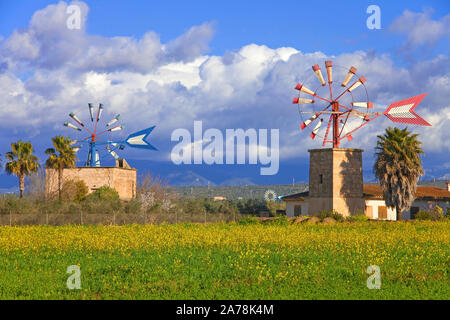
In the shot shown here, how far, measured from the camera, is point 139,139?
63344mm

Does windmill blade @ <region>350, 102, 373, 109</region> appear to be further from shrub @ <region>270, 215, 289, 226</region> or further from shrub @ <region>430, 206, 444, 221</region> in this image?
shrub @ <region>270, 215, 289, 226</region>

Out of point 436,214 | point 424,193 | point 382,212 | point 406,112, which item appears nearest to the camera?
point 406,112

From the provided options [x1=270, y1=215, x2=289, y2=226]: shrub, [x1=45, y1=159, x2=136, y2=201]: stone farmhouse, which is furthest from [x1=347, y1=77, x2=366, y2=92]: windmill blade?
[x1=45, y1=159, x2=136, y2=201]: stone farmhouse

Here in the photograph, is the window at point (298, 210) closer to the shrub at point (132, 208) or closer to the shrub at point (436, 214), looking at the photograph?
the shrub at point (436, 214)

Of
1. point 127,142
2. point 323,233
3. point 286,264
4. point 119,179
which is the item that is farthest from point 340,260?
point 127,142

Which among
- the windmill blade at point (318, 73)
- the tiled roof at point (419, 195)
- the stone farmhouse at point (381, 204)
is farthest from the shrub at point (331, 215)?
the windmill blade at point (318, 73)

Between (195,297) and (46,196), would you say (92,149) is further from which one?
(195,297)

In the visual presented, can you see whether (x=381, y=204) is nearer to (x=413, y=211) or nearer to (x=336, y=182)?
(x=413, y=211)

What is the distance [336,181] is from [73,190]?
26.1m

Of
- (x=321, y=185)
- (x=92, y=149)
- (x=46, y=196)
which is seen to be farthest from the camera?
(x=92, y=149)

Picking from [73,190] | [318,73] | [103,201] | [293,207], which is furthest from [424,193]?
[73,190]

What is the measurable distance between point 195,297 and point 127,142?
5021 centimetres

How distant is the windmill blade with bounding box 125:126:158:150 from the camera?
62875 mm

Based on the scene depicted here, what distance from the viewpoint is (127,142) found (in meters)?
63.4
